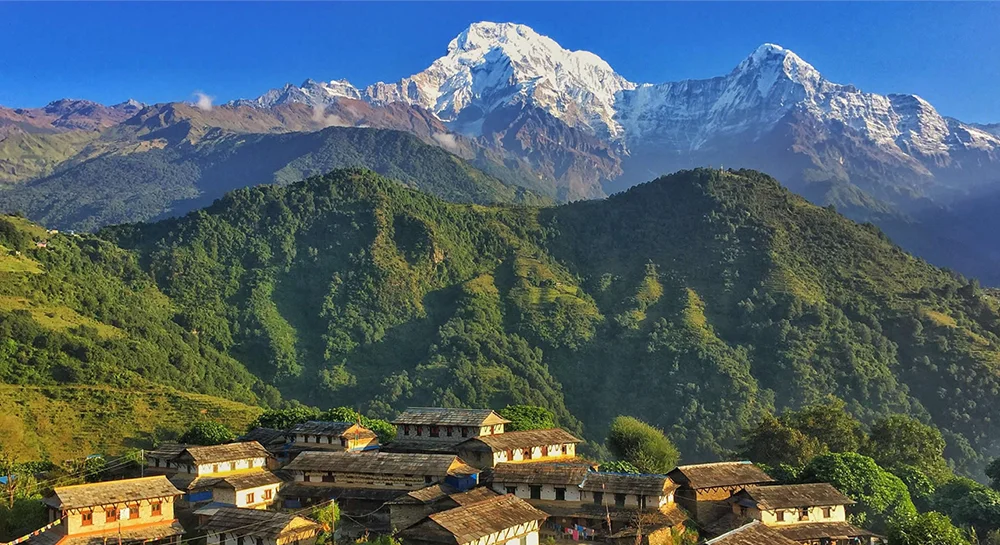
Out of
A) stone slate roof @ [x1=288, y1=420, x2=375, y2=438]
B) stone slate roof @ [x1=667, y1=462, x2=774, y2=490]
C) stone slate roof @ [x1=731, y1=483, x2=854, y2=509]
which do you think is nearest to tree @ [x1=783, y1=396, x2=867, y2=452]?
stone slate roof @ [x1=667, y1=462, x2=774, y2=490]

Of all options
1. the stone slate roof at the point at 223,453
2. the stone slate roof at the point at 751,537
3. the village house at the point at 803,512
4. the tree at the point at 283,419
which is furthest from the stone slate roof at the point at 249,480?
the village house at the point at 803,512

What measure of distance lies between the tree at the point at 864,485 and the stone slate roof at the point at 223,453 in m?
36.9

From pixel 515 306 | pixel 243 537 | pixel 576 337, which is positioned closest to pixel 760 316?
pixel 576 337

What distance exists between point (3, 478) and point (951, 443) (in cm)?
10985

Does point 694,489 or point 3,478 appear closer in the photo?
point 694,489

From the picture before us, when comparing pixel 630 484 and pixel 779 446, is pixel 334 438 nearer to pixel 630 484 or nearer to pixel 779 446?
pixel 630 484

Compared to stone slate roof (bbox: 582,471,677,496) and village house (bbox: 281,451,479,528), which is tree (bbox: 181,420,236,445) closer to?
village house (bbox: 281,451,479,528)

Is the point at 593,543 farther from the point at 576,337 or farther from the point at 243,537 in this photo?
the point at 576,337

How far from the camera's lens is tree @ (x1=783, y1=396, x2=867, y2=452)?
64.3 metres

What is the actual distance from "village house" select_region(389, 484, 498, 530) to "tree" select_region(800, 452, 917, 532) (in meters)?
21.8

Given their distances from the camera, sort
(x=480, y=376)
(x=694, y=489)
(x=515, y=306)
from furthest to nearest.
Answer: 1. (x=515, y=306)
2. (x=480, y=376)
3. (x=694, y=489)

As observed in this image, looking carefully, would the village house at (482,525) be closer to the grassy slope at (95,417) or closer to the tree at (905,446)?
the tree at (905,446)

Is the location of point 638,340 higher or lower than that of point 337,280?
lower

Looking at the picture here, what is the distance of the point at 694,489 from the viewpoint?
41.9m
